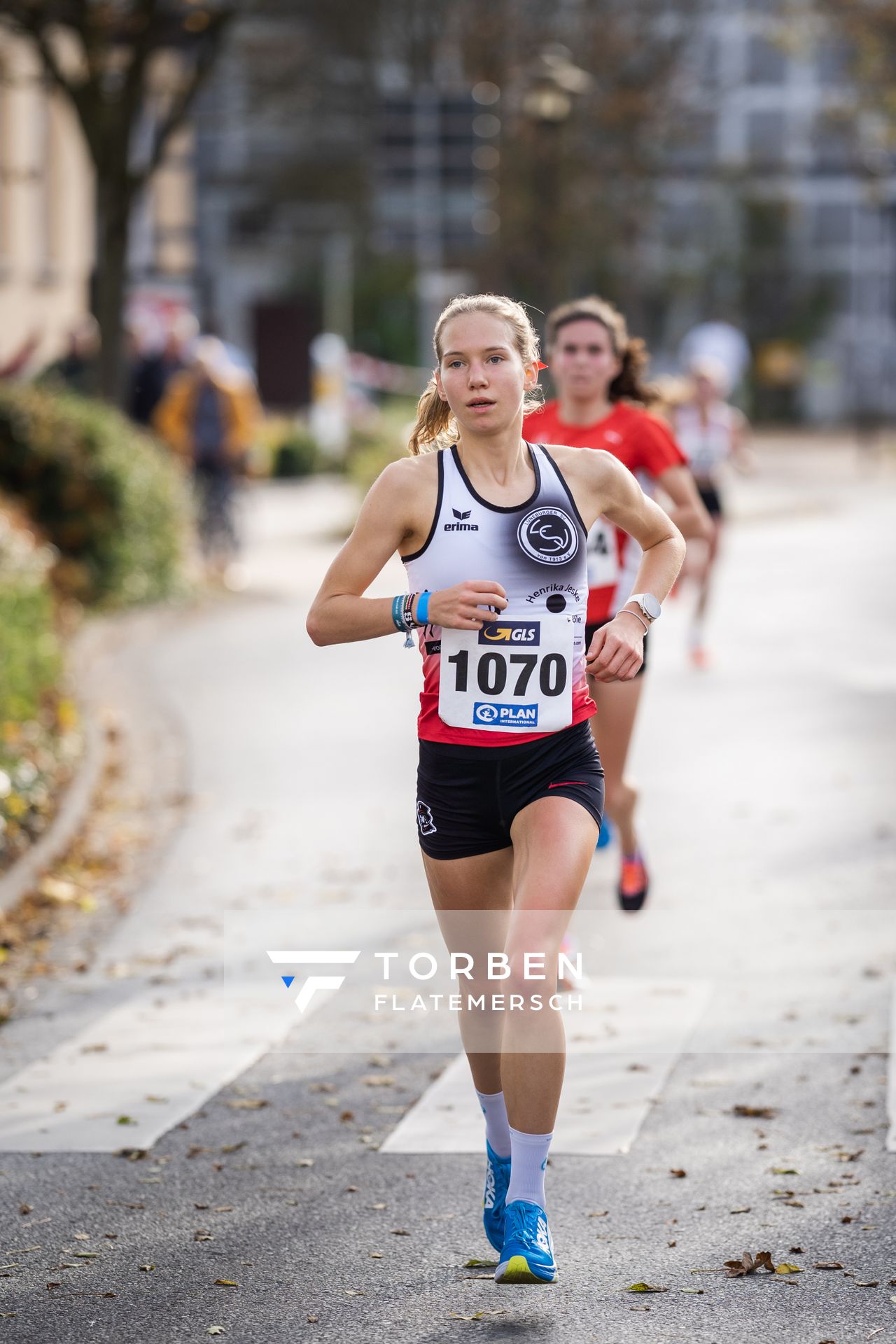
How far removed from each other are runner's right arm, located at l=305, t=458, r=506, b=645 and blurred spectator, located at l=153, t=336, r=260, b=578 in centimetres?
1589

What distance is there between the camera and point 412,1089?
20.6 ft

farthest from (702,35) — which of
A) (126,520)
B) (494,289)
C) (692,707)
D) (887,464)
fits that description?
(692,707)

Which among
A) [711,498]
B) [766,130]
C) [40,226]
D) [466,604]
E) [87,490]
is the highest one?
[766,130]

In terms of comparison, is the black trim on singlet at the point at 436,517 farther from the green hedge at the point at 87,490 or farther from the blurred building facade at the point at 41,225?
the blurred building facade at the point at 41,225

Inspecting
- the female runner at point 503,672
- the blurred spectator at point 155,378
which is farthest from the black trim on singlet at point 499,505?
the blurred spectator at point 155,378

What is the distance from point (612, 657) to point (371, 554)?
0.55 meters

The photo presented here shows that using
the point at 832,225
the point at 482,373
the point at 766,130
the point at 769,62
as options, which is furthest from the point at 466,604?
the point at 766,130

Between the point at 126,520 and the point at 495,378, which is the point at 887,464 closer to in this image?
the point at 126,520

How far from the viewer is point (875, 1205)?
5184 millimetres

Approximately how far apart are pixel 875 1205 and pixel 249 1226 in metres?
1.45

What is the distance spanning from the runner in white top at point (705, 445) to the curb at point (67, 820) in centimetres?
431

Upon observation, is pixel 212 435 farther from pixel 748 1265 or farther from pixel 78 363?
pixel 748 1265

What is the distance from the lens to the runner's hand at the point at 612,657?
4.71m

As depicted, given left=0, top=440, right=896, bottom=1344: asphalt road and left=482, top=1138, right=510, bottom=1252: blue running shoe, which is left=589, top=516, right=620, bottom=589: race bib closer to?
left=0, top=440, right=896, bottom=1344: asphalt road
